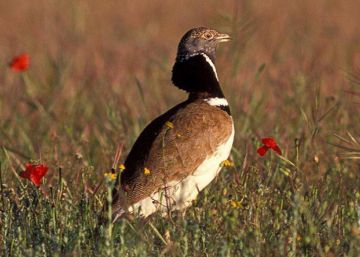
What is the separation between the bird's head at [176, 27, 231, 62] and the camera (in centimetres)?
725

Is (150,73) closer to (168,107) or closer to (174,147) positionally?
(168,107)

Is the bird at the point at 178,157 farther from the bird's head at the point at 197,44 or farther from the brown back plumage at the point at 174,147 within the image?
the bird's head at the point at 197,44

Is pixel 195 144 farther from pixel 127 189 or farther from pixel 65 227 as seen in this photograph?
pixel 65 227

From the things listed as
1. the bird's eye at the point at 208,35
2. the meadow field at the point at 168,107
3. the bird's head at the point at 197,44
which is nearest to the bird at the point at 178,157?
the meadow field at the point at 168,107

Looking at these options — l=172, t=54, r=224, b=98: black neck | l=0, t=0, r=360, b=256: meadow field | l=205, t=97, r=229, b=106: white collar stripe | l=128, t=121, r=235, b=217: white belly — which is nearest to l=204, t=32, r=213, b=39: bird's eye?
l=172, t=54, r=224, b=98: black neck

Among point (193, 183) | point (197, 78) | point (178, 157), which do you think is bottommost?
point (193, 183)

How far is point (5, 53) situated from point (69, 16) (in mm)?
1693

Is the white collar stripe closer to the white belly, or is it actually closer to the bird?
the bird

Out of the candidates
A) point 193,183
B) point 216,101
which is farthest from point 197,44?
point 193,183

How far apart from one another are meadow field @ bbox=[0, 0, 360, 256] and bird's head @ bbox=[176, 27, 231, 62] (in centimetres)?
66

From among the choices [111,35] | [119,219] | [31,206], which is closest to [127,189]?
[119,219]

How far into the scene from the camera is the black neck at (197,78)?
6.99 metres

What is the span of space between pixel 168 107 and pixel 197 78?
267 centimetres

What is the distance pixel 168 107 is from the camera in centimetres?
969
